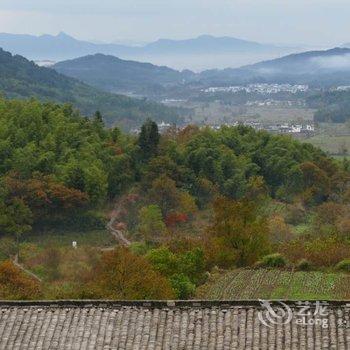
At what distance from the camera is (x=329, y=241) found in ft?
80.0

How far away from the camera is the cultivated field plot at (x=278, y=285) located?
1747 centimetres

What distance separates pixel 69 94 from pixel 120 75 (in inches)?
3161

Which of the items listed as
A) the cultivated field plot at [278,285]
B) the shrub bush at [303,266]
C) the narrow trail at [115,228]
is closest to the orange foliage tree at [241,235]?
the cultivated field plot at [278,285]

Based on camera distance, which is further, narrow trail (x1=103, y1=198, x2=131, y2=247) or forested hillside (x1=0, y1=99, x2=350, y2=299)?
narrow trail (x1=103, y1=198, x2=131, y2=247)

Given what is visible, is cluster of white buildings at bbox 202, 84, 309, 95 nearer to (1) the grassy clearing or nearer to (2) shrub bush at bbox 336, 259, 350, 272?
(1) the grassy clearing

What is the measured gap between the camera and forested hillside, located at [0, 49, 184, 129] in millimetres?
84500

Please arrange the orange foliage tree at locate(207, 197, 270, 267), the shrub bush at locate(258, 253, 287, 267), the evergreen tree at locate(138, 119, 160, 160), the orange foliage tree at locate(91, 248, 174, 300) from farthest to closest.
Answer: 1. the evergreen tree at locate(138, 119, 160, 160)
2. the orange foliage tree at locate(207, 197, 270, 267)
3. the shrub bush at locate(258, 253, 287, 267)
4. the orange foliage tree at locate(91, 248, 174, 300)

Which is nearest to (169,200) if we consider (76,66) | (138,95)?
(138,95)

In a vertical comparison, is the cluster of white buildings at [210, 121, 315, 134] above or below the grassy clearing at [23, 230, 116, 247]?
below

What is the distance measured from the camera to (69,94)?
93625mm

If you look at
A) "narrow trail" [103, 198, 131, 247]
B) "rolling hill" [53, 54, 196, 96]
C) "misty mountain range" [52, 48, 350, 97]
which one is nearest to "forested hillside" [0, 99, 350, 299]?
"narrow trail" [103, 198, 131, 247]

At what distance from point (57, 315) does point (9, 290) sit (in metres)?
9.75

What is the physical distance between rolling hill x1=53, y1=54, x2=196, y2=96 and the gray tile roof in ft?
473

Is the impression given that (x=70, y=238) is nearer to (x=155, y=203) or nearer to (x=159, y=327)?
(x=155, y=203)
